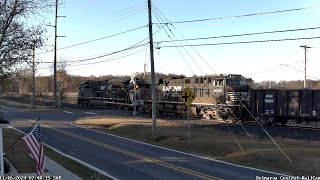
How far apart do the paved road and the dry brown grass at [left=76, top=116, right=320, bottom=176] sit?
4.22 feet

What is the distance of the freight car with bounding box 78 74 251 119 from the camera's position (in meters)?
40.5

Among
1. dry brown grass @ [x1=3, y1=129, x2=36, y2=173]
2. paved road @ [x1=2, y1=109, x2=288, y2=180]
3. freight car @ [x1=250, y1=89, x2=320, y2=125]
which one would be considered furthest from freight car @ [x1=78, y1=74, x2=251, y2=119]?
dry brown grass @ [x1=3, y1=129, x2=36, y2=173]

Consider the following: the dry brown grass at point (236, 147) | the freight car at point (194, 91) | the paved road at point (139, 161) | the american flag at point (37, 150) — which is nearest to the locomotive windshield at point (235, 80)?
the freight car at point (194, 91)

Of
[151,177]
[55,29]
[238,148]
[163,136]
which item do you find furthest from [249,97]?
[55,29]

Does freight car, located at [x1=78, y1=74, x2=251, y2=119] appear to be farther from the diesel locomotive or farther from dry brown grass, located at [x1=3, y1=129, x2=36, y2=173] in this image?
dry brown grass, located at [x1=3, y1=129, x2=36, y2=173]

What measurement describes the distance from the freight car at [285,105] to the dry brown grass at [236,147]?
252 inches

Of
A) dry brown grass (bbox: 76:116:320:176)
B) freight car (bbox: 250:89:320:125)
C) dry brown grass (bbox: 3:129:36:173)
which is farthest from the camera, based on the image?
freight car (bbox: 250:89:320:125)

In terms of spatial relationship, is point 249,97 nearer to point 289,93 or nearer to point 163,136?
point 289,93

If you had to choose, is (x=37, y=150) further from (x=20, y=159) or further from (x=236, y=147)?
(x=236, y=147)

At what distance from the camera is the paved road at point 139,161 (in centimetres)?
1695

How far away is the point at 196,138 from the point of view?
93.6ft

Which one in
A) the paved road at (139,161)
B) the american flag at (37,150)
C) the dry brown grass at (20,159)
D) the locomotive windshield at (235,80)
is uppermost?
the locomotive windshield at (235,80)

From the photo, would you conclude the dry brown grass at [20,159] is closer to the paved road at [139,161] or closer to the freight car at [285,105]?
the paved road at [139,161]

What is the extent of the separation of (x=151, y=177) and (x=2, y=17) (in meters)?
10.1
